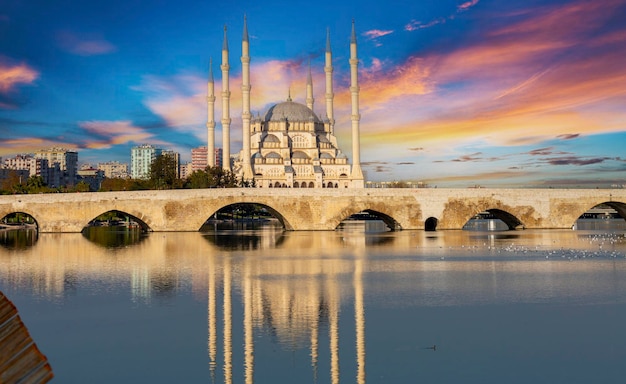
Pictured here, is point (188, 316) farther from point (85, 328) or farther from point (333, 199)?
point (333, 199)

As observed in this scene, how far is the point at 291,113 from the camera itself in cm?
9275

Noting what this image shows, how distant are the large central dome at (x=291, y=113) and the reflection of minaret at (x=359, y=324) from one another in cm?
7155

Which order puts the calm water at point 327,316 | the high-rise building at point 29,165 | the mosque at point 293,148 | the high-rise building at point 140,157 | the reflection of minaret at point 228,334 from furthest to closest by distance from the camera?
the high-rise building at point 140,157 → the high-rise building at point 29,165 → the mosque at point 293,148 → the calm water at point 327,316 → the reflection of minaret at point 228,334

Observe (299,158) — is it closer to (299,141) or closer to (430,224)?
(299,141)

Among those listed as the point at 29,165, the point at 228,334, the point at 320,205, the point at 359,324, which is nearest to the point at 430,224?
the point at 320,205

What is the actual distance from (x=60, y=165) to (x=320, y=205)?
129 meters

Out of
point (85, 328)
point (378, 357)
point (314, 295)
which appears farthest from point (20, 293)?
point (378, 357)

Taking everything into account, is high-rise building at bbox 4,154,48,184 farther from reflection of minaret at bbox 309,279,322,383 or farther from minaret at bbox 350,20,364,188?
reflection of minaret at bbox 309,279,322,383

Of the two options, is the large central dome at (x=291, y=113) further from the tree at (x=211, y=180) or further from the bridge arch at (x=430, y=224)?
the bridge arch at (x=430, y=224)

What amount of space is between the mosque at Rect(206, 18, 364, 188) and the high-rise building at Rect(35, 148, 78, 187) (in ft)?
222

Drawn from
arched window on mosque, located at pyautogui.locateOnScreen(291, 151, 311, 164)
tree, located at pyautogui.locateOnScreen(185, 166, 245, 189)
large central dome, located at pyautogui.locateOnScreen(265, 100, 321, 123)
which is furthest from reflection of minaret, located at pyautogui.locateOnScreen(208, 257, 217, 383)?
large central dome, located at pyautogui.locateOnScreen(265, 100, 321, 123)

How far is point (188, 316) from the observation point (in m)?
15.0

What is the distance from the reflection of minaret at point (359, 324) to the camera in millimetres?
10742

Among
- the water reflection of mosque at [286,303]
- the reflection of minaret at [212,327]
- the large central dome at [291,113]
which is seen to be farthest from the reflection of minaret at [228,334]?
the large central dome at [291,113]
